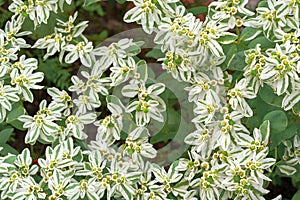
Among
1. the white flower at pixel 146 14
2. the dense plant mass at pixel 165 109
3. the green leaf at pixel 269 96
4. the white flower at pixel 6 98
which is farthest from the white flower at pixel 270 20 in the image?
the white flower at pixel 6 98

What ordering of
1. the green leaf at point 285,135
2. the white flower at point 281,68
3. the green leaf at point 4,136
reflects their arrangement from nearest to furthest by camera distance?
the white flower at point 281,68, the green leaf at point 285,135, the green leaf at point 4,136

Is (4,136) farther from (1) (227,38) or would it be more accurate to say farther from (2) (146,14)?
(1) (227,38)

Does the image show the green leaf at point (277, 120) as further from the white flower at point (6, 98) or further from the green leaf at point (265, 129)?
the white flower at point (6, 98)

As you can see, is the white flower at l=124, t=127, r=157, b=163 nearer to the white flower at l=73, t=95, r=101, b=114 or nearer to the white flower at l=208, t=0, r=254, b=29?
the white flower at l=73, t=95, r=101, b=114

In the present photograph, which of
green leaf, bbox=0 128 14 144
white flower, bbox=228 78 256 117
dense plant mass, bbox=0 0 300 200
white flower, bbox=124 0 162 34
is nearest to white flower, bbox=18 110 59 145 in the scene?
dense plant mass, bbox=0 0 300 200

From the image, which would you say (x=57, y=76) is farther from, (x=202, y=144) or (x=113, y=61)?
(x=202, y=144)

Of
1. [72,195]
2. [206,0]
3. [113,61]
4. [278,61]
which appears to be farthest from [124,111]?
[206,0]

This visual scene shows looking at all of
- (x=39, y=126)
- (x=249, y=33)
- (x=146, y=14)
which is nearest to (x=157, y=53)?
(x=146, y=14)

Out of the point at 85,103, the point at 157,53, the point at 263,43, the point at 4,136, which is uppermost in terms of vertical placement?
the point at 263,43
